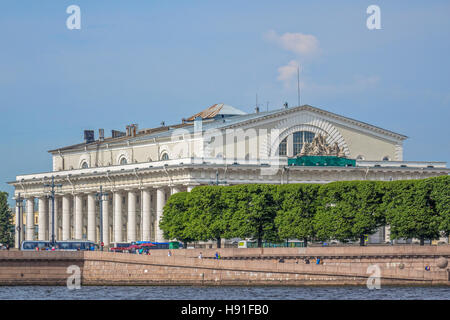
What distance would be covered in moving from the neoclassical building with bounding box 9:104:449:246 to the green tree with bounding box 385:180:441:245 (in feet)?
67.1

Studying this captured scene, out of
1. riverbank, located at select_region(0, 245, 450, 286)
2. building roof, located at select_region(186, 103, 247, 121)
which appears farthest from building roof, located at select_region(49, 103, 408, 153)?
riverbank, located at select_region(0, 245, 450, 286)

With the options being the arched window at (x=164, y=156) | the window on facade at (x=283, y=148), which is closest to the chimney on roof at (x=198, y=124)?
the arched window at (x=164, y=156)

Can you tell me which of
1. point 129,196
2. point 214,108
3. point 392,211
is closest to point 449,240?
point 392,211

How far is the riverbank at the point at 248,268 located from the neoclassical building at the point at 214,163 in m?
23.0

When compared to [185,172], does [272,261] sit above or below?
below

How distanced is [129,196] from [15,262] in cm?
3109

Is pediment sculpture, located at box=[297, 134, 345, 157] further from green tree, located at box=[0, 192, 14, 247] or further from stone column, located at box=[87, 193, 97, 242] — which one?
green tree, located at box=[0, 192, 14, 247]

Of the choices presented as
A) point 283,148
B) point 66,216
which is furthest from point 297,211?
point 66,216

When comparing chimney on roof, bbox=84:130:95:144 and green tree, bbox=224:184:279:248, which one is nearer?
green tree, bbox=224:184:279:248

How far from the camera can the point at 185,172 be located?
322ft

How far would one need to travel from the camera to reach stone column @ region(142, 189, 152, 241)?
4018 inches

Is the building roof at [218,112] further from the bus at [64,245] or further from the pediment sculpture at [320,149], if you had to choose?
the bus at [64,245]

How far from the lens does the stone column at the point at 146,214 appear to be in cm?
10206
